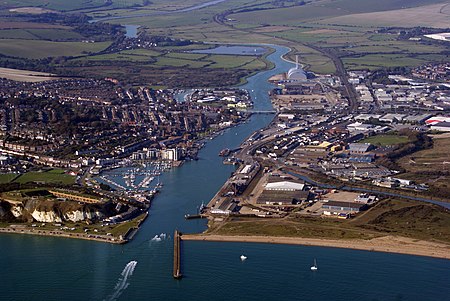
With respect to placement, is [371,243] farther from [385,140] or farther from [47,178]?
[385,140]

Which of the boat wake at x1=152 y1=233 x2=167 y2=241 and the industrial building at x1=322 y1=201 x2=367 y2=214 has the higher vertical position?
the boat wake at x1=152 y1=233 x2=167 y2=241

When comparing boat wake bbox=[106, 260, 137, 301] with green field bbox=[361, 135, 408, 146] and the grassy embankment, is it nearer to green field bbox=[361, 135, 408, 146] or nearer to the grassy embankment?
the grassy embankment

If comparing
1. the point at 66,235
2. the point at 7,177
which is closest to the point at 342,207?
the point at 66,235

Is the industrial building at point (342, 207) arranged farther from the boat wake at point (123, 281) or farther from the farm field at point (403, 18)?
the farm field at point (403, 18)

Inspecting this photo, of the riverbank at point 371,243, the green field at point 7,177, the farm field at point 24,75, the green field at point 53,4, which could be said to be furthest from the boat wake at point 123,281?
the green field at point 53,4

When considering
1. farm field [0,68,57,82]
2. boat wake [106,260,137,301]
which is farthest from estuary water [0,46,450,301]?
farm field [0,68,57,82]

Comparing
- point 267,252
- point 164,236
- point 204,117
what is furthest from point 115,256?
point 204,117
